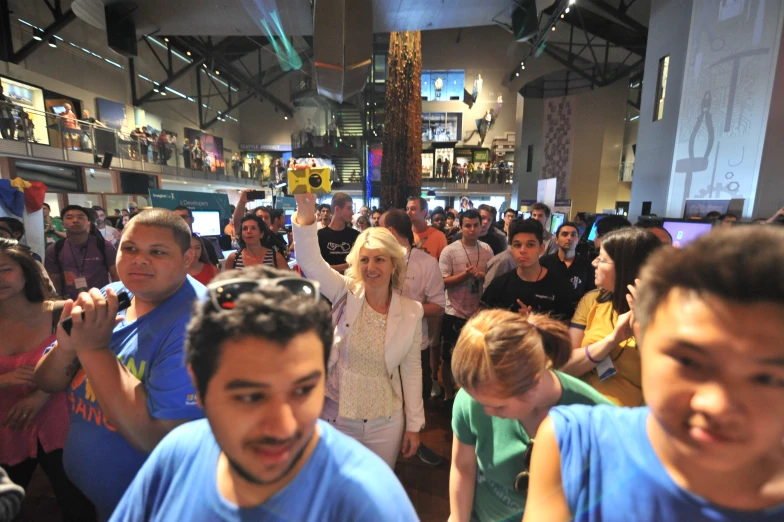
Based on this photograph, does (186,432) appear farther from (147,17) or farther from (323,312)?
(147,17)

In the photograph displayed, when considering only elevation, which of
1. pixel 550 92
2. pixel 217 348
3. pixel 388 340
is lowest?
pixel 388 340

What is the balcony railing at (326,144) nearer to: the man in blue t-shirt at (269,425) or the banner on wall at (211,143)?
the banner on wall at (211,143)

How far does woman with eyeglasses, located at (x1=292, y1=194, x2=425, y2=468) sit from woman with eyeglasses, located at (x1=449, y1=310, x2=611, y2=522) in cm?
47

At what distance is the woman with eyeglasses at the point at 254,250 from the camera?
10.7ft

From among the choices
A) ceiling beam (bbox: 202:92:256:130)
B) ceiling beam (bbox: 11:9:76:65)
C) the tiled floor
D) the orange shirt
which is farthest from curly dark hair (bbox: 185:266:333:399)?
ceiling beam (bbox: 202:92:256:130)

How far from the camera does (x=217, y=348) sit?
1.99ft

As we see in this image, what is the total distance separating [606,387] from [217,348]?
1390 millimetres

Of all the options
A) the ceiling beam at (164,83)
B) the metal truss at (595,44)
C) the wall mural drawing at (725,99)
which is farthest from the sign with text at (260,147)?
the wall mural drawing at (725,99)

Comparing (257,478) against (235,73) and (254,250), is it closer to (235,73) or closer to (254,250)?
(254,250)

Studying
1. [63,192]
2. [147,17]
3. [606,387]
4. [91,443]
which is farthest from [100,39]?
[606,387]

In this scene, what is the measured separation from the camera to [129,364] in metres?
1.08

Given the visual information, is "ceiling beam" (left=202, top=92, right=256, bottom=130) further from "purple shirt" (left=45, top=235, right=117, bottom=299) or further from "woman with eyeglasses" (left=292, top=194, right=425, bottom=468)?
"woman with eyeglasses" (left=292, top=194, right=425, bottom=468)

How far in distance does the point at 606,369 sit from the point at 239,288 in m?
1.34

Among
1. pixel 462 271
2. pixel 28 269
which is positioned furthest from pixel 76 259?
pixel 462 271
